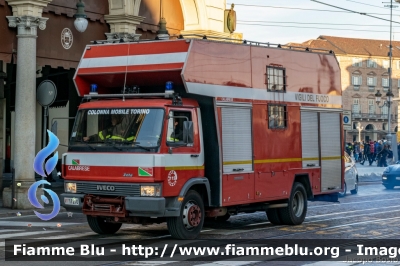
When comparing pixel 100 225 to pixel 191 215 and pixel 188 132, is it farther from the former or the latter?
pixel 188 132

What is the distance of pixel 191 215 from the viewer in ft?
41.5

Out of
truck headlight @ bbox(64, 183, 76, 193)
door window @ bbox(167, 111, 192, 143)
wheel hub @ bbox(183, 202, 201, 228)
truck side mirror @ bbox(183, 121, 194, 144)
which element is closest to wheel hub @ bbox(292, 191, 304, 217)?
wheel hub @ bbox(183, 202, 201, 228)

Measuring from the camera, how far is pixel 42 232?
1402 centimetres

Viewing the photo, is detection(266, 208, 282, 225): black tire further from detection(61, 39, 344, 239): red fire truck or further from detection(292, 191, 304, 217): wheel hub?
detection(292, 191, 304, 217): wheel hub

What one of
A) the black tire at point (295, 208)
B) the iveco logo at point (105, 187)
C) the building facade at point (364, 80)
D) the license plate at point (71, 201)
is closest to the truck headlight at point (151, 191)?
the iveco logo at point (105, 187)

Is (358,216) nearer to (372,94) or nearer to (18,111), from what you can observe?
(18,111)

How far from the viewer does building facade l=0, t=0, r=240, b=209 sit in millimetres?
18812

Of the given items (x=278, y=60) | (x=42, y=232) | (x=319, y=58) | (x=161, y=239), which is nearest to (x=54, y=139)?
(x=42, y=232)

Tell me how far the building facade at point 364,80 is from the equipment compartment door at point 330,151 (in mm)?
101183

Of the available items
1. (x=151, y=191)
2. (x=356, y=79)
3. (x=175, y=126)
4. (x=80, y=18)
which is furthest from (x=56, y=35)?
(x=356, y=79)

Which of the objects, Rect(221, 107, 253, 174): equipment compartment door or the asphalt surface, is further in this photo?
Rect(221, 107, 253, 174): equipment compartment door

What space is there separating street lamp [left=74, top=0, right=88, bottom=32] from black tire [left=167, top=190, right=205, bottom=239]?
8463 mm

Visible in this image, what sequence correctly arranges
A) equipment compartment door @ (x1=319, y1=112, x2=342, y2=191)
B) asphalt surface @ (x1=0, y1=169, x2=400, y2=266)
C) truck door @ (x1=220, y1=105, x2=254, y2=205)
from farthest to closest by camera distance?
equipment compartment door @ (x1=319, y1=112, x2=342, y2=191), truck door @ (x1=220, y1=105, x2=254, y2=205), asphalt surface @ (x1=0, y1=169, x2=400, y2=266)

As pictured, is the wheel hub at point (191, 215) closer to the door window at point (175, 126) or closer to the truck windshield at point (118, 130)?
the door window at point (175, 126)
